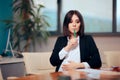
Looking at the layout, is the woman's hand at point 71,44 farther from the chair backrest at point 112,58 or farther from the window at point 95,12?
the window at point 95,12

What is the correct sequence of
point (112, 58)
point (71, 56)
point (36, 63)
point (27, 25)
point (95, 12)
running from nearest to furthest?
point (71, 56) → point (36, 63) → point (112, 58) → point (27, 25) → point (95, 12)

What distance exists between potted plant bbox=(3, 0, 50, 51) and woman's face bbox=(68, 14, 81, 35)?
178 centimetres

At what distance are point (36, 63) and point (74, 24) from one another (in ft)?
1.67

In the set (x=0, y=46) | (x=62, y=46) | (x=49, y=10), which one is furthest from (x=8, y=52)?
(x=62, y=46)

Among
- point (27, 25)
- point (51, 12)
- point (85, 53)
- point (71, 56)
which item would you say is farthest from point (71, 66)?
point (51, 12)

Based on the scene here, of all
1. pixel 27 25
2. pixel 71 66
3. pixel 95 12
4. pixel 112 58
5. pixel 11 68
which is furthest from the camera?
pixel 95 12

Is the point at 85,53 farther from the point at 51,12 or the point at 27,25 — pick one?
the point at 51,12

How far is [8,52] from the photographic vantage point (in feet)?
13.8

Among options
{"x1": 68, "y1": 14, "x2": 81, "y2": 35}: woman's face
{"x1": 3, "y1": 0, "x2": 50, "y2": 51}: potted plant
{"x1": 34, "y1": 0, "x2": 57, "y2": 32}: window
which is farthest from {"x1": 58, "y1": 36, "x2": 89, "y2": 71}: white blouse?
{"x1": 34, "y1": 0, "x2": 57, "y2": 32}: window

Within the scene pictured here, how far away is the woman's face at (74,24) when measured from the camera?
249 centimetres

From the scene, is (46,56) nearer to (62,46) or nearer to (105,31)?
(62,46)

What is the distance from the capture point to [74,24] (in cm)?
249

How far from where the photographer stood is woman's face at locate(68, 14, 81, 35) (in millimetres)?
2486

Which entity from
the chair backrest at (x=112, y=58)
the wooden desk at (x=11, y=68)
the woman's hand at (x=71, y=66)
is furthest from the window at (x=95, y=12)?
the woman's hand at (x=71, y=66)
